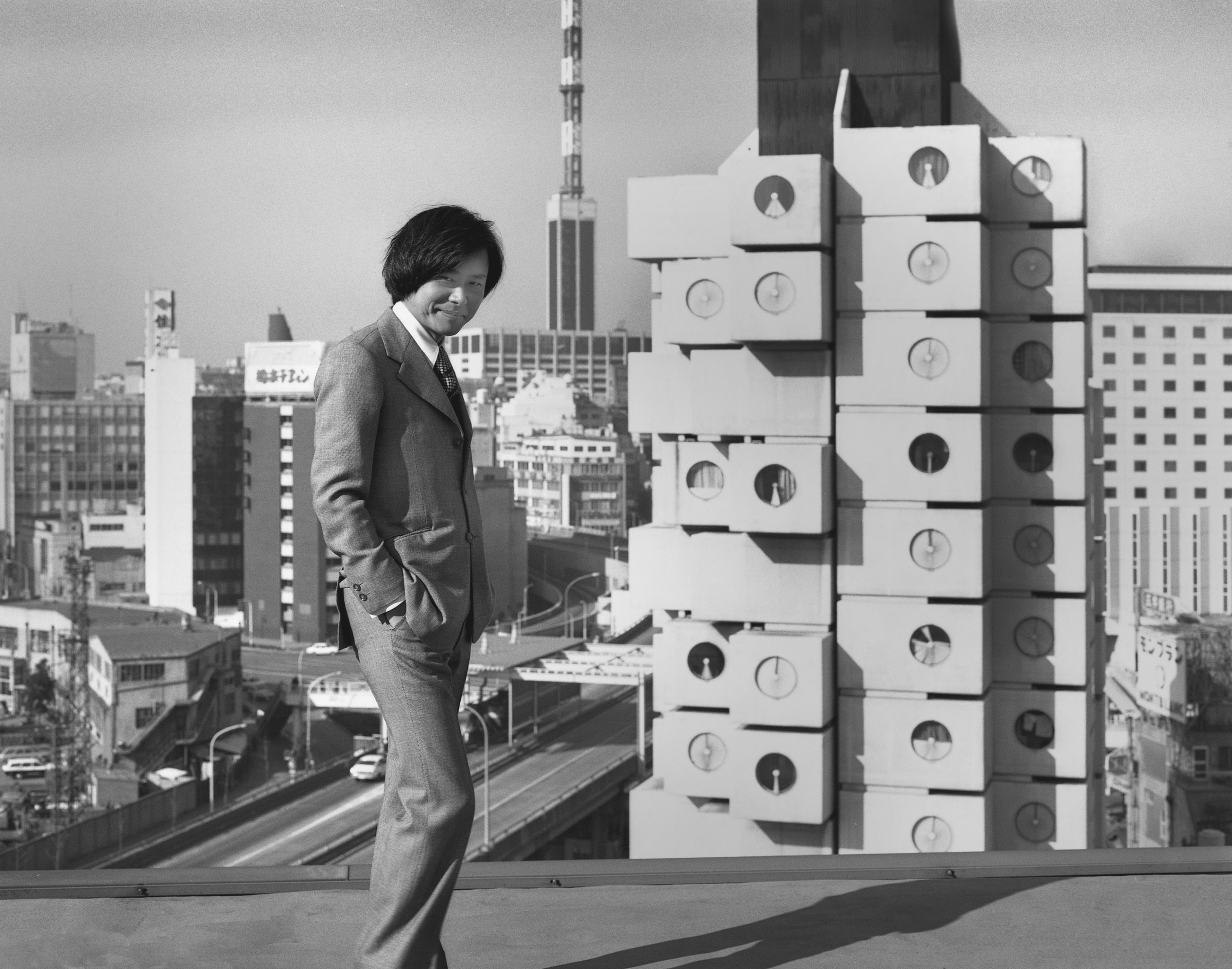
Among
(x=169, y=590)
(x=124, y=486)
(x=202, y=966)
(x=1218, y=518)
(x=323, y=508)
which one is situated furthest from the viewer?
(x=124, y=486)

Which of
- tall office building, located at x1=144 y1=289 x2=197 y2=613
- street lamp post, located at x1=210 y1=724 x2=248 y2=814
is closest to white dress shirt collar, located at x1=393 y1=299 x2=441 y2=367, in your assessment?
street lamp post, located at x1=210 y1=724 x2=248 y2=814

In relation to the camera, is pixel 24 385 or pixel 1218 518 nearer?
pixel 1218 518

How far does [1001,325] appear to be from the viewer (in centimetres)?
514

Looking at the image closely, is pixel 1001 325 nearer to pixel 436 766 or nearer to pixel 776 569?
pixel 776 569

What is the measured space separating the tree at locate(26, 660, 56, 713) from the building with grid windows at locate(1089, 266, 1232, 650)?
19.8 metres

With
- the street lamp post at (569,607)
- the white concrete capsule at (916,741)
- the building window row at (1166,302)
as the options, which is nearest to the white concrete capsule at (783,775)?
the white concrete capsule at (916,741)

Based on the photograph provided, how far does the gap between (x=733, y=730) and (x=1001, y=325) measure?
1.58 metres

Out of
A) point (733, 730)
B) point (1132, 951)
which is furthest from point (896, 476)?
point (1132, 951)

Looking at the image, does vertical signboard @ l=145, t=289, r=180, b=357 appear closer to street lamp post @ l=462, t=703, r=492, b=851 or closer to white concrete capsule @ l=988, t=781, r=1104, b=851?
street lamp post @ l=462, t=703, r=492, b=851

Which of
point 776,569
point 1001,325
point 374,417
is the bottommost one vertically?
point 776,569

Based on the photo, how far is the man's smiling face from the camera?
158 centimetres

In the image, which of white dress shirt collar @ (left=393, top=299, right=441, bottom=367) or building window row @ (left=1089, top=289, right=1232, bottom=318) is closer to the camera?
white dress shirt collar @ (left=393, top=299, right=441, bottom=367)

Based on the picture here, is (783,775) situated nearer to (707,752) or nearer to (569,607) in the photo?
(707,752)

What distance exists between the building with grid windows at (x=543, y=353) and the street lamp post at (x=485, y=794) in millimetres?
37243
